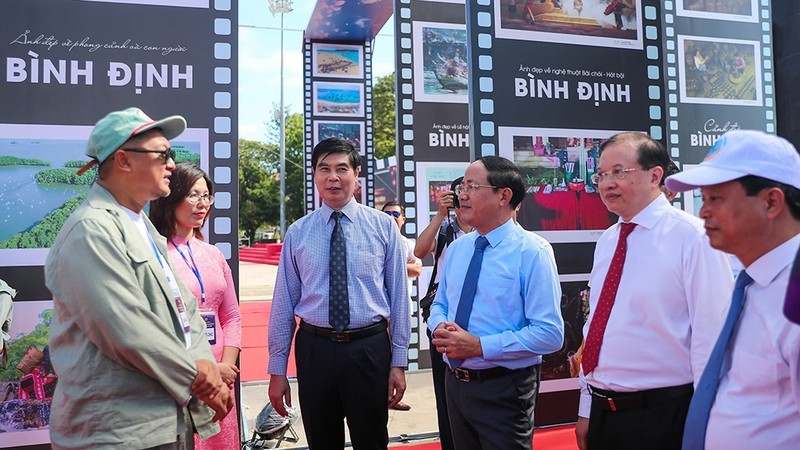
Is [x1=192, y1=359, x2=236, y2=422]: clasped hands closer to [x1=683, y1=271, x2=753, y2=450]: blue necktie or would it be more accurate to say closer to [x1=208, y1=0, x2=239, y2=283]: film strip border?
[x1=683, y1=271, x2=753, y2=450]: blue necktie

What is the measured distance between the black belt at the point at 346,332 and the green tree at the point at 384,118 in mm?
28637

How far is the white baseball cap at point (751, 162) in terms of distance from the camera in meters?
1.34

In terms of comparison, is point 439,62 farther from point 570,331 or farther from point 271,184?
point 271,184

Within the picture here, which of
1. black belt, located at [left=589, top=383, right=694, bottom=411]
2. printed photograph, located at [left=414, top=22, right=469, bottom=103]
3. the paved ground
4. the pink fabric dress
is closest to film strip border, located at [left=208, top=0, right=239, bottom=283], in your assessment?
the pink fabric dress

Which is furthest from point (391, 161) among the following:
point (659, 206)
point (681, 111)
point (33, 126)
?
point (659, 206)

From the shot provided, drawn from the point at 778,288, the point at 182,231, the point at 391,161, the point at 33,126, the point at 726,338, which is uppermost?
the point at 391,161

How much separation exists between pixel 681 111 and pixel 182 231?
169 inches

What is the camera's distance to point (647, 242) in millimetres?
2090

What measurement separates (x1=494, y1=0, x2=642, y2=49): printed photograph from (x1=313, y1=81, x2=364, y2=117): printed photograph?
17.7 ft

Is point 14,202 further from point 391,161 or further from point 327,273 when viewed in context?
point 391,161

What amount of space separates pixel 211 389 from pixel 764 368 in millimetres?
1566

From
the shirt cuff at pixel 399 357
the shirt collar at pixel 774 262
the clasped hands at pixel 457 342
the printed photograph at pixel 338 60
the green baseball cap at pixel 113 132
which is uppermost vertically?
the printed photograph at pixel 338 60

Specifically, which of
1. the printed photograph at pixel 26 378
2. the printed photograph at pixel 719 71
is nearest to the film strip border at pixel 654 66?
the printed photograph at pixel 719 71

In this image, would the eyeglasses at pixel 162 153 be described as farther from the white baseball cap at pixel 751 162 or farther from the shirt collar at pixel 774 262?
the shirt collar at pixel 774 262
